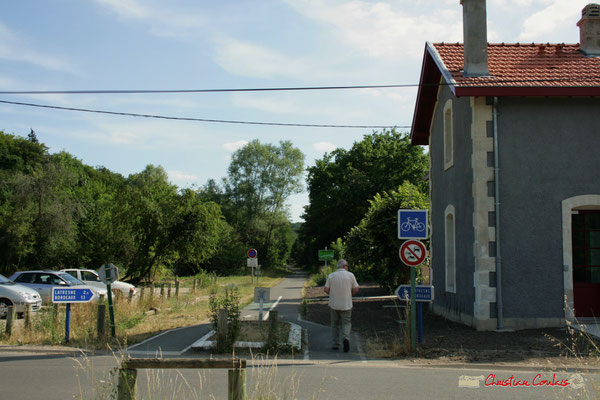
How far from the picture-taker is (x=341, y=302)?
11344 mm

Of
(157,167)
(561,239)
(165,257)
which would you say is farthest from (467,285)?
(157,167)

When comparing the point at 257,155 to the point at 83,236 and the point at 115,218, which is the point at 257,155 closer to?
the point at 83,236

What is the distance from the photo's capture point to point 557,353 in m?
10.5

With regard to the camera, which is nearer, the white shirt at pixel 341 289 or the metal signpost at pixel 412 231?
the metal signpost at pixel 412 231

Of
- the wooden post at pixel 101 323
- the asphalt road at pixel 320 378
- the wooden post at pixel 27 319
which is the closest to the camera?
the asphalt road at pixel 320 378

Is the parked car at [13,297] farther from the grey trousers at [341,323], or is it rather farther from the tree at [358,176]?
the tree at [358,176]

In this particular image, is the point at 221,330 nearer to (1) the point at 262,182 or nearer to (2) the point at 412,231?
(2) the point at 412,231

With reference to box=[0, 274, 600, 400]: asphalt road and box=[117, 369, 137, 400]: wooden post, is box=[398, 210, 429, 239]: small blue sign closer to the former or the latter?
box=[0, 274, 600, 400]: asphalt road

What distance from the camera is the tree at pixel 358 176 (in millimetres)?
47719

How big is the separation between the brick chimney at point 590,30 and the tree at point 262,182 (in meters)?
51.9

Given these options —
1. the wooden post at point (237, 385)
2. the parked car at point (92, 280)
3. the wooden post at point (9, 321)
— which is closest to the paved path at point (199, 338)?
the wooden post at point (9, 321)

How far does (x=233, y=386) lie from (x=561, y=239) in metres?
11.5

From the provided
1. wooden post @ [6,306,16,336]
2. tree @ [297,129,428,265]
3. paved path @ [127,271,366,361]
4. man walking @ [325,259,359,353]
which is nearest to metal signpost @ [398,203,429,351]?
man walking @ [325,259,359,353]

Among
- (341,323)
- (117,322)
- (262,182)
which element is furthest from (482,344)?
(262,182)
